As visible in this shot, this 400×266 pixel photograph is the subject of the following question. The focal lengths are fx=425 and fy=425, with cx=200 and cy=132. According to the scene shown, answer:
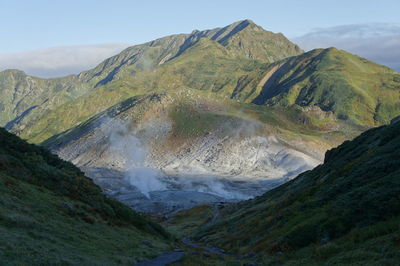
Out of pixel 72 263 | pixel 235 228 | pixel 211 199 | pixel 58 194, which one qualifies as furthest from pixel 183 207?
pixel 72 263

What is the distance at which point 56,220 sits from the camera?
35.9m

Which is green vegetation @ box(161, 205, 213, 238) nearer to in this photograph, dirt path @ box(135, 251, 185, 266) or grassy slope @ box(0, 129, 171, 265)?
grassy slope @ box(0, 129, 171, 265)

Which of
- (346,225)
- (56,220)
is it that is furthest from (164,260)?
(346,225)

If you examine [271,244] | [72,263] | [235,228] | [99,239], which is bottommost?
[235,228]

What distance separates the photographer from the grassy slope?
26812 mm

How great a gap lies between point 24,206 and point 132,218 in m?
21.2

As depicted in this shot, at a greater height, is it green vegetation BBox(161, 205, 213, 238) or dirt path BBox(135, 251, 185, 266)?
dirt path BBox(135, 251, 185, 266)

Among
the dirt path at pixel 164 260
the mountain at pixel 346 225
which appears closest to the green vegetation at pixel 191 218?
the mountain at pixel 346 225

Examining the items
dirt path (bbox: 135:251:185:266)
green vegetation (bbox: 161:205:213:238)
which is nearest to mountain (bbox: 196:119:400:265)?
dirt path (bbox: 135:251:185:266)

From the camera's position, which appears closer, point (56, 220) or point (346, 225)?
point (56, 220)

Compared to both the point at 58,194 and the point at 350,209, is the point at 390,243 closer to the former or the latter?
the point at 350,209

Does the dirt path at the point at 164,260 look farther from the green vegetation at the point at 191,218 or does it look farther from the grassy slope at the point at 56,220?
the green vegetation at the point at 191,218

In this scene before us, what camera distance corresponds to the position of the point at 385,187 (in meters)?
39.7

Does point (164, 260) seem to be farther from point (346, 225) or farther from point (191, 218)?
point (191, 218)
